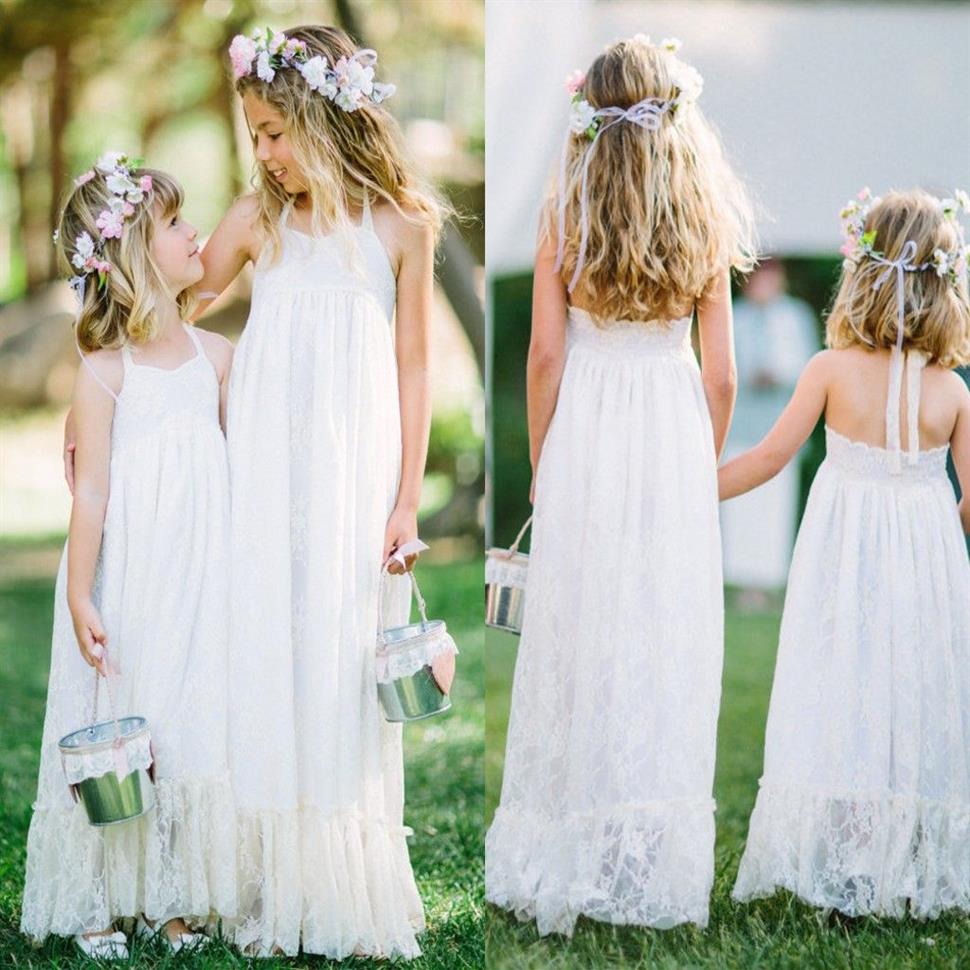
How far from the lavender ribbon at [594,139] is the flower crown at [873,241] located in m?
0.51

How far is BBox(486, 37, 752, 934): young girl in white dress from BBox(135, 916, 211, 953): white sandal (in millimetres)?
610

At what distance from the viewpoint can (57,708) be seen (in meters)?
2.67

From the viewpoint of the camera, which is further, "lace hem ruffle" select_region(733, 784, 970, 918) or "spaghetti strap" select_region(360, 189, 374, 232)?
"lace hem ruffle" select_region(733, 784, 970, 918)

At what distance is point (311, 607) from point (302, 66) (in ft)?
3.49

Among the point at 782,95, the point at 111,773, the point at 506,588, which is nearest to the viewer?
the point at 111,773

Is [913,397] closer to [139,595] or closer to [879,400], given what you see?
[879,400]

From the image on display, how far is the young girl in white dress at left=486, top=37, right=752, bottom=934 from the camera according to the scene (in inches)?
105

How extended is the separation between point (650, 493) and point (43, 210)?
9.28 m

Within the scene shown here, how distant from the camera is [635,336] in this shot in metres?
2.72

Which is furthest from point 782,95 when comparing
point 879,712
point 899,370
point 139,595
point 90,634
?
point 90,634

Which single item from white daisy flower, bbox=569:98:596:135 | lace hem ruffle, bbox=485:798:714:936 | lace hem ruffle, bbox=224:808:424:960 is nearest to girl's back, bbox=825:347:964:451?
white daisy flower, bbox=569:98:596:135

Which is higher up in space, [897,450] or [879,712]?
[897,450]

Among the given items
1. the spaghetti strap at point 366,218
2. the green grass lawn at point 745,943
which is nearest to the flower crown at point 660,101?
the spaghetti strap at point 366,218

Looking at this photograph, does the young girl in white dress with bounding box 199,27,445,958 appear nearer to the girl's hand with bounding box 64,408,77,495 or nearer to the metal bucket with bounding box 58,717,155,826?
the metal bucket with bounding box 58,717,155,826
